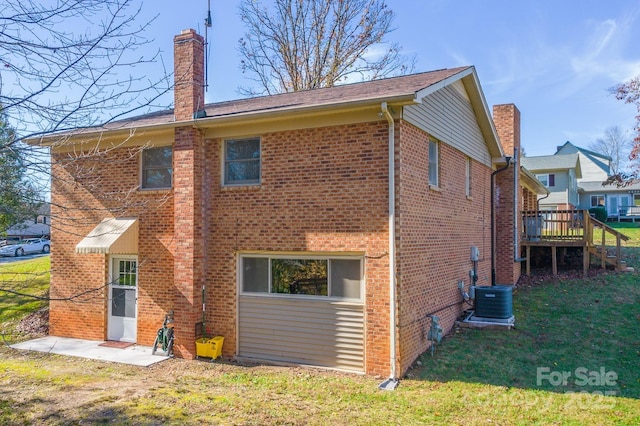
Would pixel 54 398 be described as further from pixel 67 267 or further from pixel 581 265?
pixel 581 265

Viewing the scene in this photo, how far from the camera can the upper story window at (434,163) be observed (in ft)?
34.8

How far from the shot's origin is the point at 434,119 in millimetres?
10398

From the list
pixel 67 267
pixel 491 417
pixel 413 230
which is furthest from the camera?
pixel 67 267

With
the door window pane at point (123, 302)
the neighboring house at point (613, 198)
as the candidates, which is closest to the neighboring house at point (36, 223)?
the door window pane at point (123, 302)

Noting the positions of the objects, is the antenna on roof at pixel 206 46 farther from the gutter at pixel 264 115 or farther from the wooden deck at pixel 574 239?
the wooden deck at pixel 574 239

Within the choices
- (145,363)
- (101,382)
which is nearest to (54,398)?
(101,382)

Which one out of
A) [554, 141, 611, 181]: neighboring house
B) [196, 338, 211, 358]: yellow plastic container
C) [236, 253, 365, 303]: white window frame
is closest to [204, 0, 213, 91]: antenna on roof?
[236, 253, 365, 303]: white window frame

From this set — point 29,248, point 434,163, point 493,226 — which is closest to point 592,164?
point 493,226

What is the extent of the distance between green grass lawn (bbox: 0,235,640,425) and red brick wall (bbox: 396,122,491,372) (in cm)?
76

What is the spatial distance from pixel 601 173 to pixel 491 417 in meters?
54.3

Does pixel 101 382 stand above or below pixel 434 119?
below

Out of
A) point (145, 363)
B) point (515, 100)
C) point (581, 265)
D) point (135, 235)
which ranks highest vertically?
point (515, 100)

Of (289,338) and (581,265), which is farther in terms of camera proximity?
(581,265)

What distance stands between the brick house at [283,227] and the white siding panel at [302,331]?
28 mm
